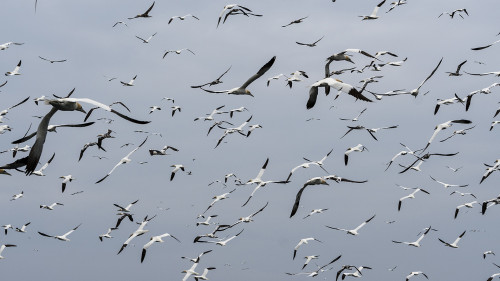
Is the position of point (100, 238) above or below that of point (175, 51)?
below

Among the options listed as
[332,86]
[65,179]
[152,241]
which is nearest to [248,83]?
[332,86]

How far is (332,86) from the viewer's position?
2389 centimetres

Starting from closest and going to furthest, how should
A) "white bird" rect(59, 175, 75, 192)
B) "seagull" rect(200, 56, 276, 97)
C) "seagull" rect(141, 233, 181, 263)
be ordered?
"seagull" rect(200, 56, 276, 97) < "seagull" rect(141, 233, 181, 263) < "white bird" rect(59, 175, 75, 192)

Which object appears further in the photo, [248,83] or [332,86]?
[248,83]

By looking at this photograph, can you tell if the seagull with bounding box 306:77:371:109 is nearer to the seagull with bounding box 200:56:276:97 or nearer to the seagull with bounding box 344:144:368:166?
the seagull with bounding box 200:56:276:97

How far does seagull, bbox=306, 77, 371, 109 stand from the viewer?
73.8 feet

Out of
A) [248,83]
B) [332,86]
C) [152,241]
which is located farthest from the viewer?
[152,241]

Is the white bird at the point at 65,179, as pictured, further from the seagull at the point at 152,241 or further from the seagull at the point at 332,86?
the seagull at the point at 332,86

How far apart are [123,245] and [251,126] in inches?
555

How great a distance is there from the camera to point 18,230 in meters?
52.9

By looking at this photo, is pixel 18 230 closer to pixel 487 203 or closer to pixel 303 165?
pixel 303 165

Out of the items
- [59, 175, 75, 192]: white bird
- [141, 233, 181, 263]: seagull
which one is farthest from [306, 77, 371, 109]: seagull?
[59, 175, 75, 192]: white bird

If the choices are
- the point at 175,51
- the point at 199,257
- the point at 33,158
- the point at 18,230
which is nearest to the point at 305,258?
the point at 199,257

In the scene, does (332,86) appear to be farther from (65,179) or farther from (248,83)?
(65,179)
